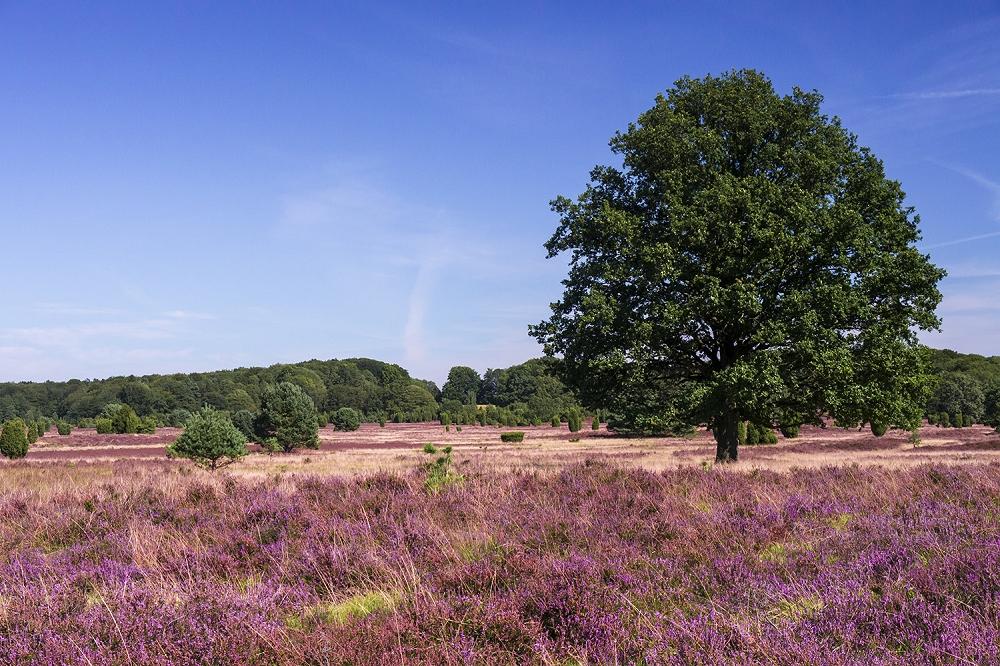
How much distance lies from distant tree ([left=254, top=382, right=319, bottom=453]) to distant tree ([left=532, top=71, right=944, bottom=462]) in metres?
25.9

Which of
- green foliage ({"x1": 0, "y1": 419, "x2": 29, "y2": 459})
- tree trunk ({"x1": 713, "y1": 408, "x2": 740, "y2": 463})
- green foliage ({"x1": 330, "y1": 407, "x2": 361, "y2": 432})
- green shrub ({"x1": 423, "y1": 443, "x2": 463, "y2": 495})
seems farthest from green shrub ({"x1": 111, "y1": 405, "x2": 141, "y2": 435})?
green shrub ({"x1": 423, "y1": 443, "x2": 463, "y2": 495})

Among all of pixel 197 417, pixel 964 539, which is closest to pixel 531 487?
pixel 964 539

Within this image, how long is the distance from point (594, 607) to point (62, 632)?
333cm

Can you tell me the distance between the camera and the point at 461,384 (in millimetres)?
184500

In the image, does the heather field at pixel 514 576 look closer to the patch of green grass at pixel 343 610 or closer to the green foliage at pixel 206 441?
the patch of green grass at pixel 343 610

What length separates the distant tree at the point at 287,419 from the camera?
41.9 meters

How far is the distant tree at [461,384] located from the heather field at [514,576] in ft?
527

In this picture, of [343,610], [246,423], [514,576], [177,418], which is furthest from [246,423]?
[514,576]

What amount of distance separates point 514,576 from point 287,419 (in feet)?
130

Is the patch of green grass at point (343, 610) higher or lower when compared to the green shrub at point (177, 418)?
higher

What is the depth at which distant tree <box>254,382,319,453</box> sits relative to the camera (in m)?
41.9

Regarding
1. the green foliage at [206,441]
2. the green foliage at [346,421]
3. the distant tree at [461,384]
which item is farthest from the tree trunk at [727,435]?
the distant tree at [461,384]

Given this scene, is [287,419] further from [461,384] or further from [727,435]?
[461,384]

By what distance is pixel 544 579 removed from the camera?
4.68 meters
